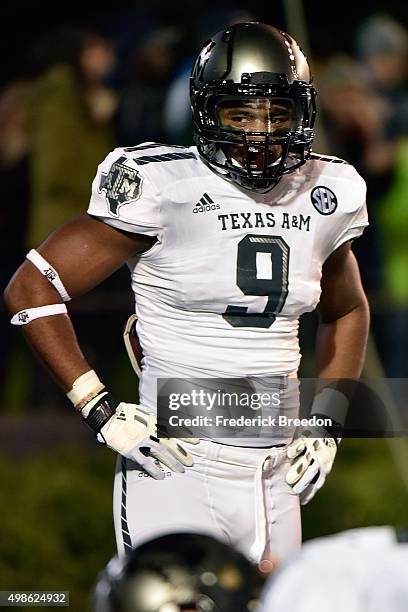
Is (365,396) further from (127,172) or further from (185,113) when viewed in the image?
(185,113)

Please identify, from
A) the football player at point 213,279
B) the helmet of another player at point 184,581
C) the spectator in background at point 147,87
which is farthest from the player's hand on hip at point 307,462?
the spectator in background at point 147,87

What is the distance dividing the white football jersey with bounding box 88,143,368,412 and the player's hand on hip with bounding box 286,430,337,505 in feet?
0.64

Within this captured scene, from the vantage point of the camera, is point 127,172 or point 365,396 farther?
point 365,396

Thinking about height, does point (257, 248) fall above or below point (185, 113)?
above

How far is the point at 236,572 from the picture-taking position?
2.72 metres

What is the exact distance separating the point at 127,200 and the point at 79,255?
18 cm

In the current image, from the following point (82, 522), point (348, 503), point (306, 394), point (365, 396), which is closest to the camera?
point (306, 394)

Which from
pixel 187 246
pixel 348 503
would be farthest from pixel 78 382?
pixel 348 503

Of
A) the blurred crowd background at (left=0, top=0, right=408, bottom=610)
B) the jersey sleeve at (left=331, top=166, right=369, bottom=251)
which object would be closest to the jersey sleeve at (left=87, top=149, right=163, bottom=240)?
the jersey sleeve at (left=331, top=166, right=369, bottom=251)

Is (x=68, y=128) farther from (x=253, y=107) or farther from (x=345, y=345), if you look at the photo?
(x=253, y=107)

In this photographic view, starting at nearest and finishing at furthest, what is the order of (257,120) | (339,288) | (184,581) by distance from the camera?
(184,581) → (257,120) → (339,288)

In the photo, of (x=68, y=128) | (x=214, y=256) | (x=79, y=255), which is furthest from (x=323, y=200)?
(x=68, y=128)

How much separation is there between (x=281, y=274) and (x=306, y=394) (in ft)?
1.30

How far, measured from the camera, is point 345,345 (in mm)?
4172
